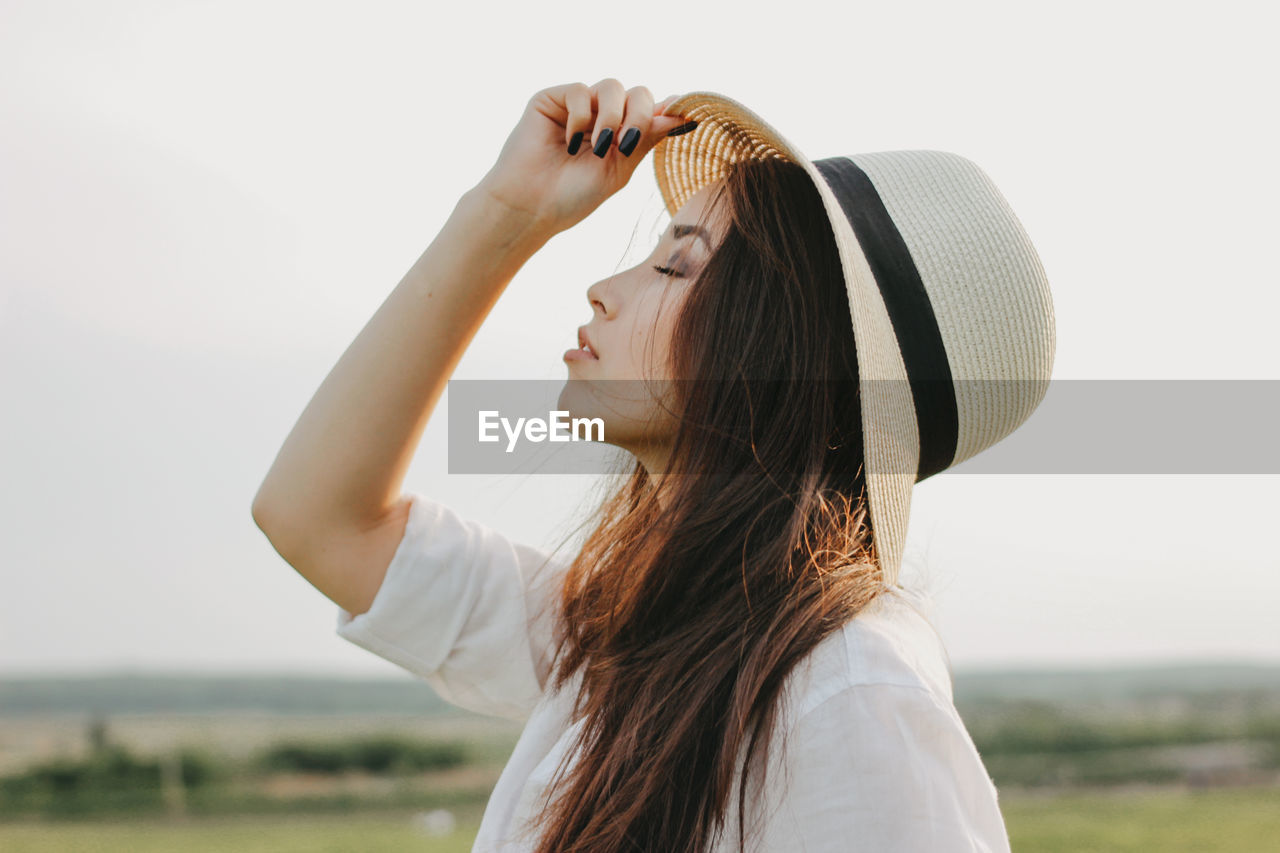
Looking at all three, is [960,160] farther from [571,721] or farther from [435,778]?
[435,778]

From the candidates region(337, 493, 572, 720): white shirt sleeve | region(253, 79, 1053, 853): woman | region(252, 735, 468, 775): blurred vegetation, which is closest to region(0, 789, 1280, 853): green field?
region(252, 735, 468, 775): blurred vegetation

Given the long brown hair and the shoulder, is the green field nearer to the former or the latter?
the long brown hair

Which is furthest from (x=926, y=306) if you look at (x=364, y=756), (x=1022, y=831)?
(x=364, y=756)

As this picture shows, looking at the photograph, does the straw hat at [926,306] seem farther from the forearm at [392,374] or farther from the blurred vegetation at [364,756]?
the blurred vegetation at [364,756]

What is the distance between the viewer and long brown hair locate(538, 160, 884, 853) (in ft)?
3.67

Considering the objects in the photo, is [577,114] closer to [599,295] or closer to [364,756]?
[599,295]

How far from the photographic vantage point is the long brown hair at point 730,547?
1120mm

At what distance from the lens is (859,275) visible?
1221mm

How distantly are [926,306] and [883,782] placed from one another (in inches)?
23.3

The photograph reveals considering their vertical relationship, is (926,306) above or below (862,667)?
above

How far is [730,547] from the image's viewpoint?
1.29 metres

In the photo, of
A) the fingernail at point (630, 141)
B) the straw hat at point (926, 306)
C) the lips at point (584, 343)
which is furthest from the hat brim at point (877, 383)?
the lips at point (584, 343)

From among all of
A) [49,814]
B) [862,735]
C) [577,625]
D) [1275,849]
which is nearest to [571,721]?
[577,625]

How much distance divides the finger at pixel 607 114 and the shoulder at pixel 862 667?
0.77 meters
